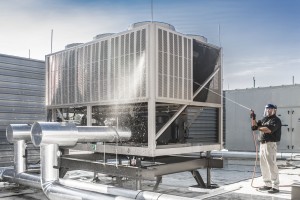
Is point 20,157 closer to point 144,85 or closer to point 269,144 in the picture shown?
point 144,85

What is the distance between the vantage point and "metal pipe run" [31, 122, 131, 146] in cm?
537

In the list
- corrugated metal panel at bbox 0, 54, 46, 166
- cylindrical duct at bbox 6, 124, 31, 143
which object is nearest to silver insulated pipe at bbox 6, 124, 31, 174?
cylindrical duct at bbox 6, 124, 31, 143

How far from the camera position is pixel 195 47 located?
21.3 feet

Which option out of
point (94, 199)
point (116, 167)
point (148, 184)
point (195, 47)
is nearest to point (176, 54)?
point (195, 47)

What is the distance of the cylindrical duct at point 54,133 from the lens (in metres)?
5.35

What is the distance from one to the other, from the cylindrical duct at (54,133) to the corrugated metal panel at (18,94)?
4578 mm

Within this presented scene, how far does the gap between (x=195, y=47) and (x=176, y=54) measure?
26.7 inches

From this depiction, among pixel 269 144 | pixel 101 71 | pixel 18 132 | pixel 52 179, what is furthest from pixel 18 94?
pixel 269 144

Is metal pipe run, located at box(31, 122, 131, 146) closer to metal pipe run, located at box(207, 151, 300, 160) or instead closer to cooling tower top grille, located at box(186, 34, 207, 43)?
cooling tower top grille, located at box(186, 34, 207, 43)

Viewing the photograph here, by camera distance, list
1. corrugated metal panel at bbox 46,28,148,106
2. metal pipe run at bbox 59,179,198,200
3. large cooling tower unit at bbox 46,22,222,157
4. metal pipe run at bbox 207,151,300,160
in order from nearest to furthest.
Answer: metal pipe run at bbox 59,179,198,200 → large cooling tower unit at bbox 46,22,222,157 → corrugated metal panel at bbox 46,28,148,106 → metal pipe run at bbox 207,151,300,160

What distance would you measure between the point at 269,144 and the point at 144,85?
2497 millimetres

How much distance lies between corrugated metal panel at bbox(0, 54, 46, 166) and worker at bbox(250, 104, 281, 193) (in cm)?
683

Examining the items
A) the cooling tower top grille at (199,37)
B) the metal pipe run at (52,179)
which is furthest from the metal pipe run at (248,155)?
the metal pipe run at (52,179)

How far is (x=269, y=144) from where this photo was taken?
6.03m
